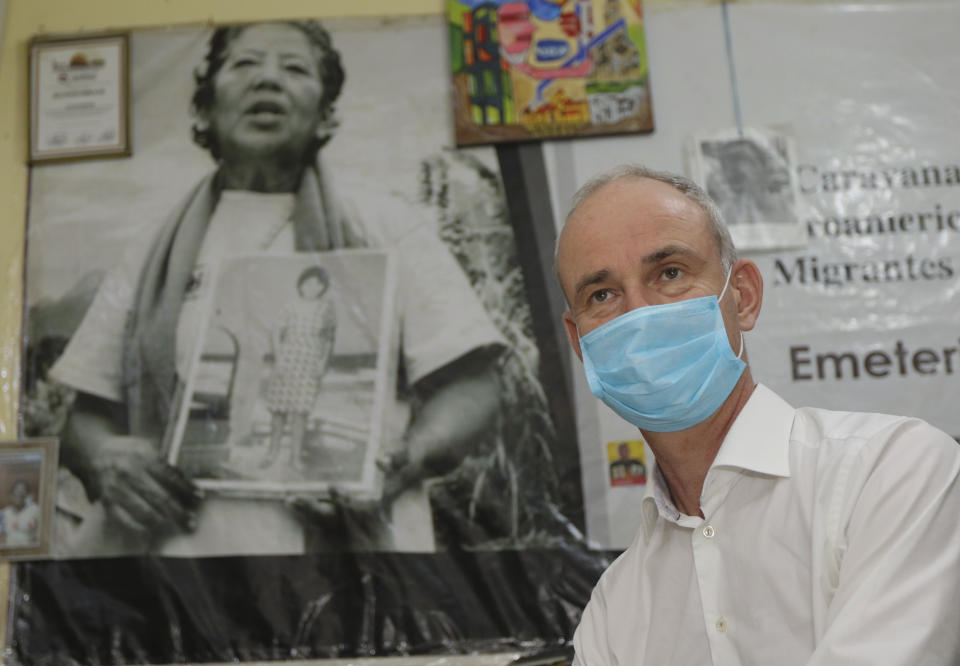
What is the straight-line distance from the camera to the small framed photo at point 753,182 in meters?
2.42

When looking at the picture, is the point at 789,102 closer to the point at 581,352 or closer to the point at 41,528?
the point at 581,352

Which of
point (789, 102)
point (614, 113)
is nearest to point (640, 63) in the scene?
point (614, 113)

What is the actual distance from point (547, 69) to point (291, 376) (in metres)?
1.19

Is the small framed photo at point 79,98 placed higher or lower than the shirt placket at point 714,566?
higher

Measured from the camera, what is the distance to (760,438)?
122 centimetres

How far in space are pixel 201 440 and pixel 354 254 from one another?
69 centimetres

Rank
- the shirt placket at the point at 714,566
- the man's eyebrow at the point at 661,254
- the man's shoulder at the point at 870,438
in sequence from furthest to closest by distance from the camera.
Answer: the man's eyebrow at the point at 661,254, the shirt placket at the point at 714,566, the man's shoulder at the point at 870,438

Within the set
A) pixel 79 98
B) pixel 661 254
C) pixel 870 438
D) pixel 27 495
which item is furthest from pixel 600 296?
pixel 79 98

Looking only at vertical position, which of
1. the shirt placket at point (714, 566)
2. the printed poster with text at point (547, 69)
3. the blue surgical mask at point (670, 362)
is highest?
the printed poster with text at point (547, 69)

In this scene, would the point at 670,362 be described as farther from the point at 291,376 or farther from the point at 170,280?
the point at 170,280

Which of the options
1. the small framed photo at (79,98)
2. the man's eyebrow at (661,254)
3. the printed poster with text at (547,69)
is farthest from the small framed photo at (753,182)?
the small framed photo at (79,98)

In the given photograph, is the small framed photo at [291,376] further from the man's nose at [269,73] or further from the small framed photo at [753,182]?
the small framed photo at [753,182]

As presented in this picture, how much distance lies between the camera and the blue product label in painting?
251 centimetres

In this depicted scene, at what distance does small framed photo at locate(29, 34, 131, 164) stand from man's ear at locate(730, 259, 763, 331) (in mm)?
1972
